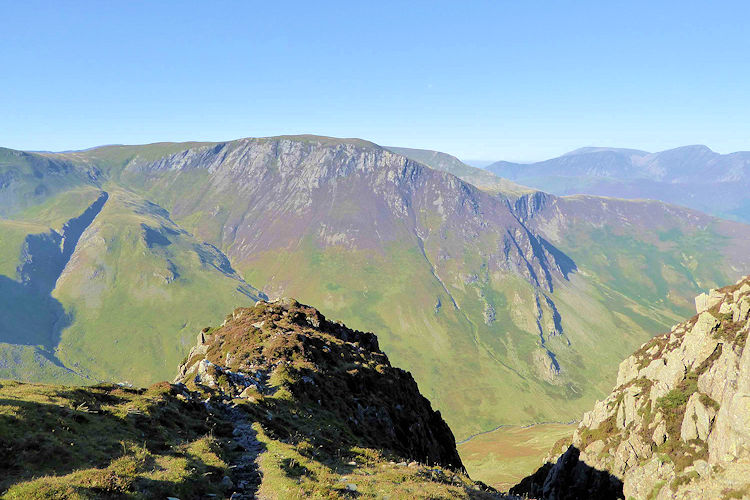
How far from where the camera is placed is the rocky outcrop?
44.4m

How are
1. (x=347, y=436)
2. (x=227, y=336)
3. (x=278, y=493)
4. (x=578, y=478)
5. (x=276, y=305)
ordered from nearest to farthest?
1. (x=278, y=493)
2. (x=347, y=436)
3. (x=227, y=336)
4. (x=578, y=478)
5. (x=276, y=305)

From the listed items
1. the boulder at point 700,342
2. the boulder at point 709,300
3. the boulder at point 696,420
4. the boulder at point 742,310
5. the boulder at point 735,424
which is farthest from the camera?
the boulder at point 709,300

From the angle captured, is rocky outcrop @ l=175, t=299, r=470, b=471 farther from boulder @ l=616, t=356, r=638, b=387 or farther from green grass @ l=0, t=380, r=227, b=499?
boulder @ l=616, t=356, r=638, b=387

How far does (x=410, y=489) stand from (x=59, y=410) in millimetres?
23985

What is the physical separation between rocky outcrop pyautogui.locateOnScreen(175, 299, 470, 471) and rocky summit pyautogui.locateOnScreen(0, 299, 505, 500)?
1.02 ft

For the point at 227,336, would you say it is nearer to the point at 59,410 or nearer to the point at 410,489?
the point at 59,410

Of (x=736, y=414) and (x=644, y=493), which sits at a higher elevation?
(x=736, y=414)

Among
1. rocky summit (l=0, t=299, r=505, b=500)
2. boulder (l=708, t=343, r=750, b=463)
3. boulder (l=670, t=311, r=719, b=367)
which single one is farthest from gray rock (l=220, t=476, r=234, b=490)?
boulder (l=670, t=311, r=719, b=367)

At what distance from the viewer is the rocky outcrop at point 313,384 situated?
44.4 meters

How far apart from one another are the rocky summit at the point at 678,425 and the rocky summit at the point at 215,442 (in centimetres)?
4694

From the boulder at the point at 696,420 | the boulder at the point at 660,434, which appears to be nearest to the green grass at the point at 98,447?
the boulder at the point at 696,420

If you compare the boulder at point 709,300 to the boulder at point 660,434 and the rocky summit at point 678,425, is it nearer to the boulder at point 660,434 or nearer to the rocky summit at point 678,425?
the rocky summit at point 678,425

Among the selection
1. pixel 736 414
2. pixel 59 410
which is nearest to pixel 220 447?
pixel 59 410

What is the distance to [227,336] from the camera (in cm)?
7531
